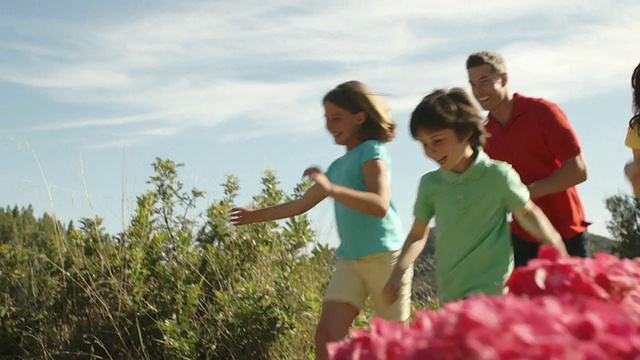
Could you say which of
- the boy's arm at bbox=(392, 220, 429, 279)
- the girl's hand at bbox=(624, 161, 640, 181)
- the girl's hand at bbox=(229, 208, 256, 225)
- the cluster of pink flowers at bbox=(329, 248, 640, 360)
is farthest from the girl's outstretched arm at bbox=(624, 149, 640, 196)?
the cluster of pink flowers at bbox=(329, 248, 640, 360)

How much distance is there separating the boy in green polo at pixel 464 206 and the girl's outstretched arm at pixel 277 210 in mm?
650

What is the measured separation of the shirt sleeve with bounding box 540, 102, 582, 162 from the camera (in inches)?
201

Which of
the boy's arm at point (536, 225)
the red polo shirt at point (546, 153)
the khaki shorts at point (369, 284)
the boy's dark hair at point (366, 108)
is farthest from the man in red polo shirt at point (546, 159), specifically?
the boy's arm at point (536, 225)

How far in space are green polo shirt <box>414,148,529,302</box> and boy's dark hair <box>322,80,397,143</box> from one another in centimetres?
93

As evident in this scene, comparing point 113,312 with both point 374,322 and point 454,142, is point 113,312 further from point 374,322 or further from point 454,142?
point 374,322

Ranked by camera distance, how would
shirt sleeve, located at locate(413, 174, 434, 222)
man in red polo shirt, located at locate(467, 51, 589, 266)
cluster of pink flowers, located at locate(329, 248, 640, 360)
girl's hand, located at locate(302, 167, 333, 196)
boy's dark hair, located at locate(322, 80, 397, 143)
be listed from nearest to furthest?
1. cluster of pink flowers, located at locate(329, 248, 640, 360)
2. girl's hand, located at locate(302, 167, 333, 196)
3. shirt sleeve, located at locate(413, 174, 434, 222)
4. man in red polo shirt, located at locate(467, 51, 589, 266)
5. boy's dark hair, located at locate(322, 80, 397, 143)

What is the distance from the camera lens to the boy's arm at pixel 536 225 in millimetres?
3961

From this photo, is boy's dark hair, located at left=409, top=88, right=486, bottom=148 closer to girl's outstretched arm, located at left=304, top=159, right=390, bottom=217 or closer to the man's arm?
girl's outstretched arm, located at left=304, top=159, right=390, bottom=217

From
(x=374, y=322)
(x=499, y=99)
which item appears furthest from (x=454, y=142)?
(x=374, y=322)

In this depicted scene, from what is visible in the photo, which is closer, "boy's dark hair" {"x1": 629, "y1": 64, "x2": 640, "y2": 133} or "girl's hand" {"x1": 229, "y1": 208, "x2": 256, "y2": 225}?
"boy's dark hair" {"x1": 629, "y1": 64, "x2": 640, "y2": 133}

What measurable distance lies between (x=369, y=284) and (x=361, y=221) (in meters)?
0.32

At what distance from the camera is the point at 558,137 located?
5.11 meters

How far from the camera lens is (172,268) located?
23.2 ft

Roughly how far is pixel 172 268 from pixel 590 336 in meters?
5.80
